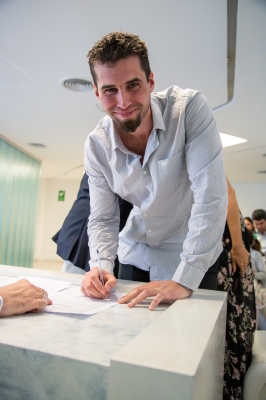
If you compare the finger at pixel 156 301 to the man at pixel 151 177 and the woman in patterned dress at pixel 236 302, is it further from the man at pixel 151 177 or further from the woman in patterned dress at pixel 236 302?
the woman in patterned dress at pixel 236 302

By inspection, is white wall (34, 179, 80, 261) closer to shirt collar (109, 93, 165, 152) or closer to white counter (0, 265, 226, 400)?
shirt collar (109, 93, 165, 152)

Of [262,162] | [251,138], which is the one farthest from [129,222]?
[262,162]

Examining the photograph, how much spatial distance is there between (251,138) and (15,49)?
9.67 ft

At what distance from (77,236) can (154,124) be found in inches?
37.3

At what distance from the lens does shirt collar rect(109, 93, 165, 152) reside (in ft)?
3.82

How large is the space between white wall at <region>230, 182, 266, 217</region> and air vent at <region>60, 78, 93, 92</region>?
5.24 m

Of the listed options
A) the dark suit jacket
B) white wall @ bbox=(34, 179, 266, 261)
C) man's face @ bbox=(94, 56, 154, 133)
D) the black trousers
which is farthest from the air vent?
white wall @ bbox=(34, 179, 266, 261)

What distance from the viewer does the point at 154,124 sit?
1168mm

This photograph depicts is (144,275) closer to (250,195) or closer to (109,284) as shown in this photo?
(109,284)

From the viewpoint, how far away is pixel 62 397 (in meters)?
0.50

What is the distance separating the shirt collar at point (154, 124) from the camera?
1165 millimetres

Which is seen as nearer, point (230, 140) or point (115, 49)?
point (115, 49)

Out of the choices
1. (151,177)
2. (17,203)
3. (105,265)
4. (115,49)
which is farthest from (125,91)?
(17,203)

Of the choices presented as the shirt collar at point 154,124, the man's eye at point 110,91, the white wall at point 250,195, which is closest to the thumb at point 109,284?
the shirt collar at point 154,124
